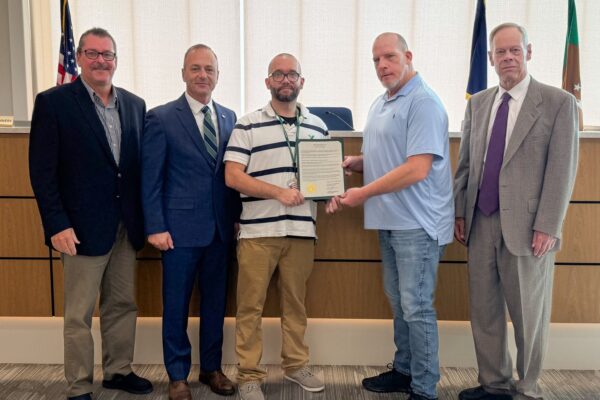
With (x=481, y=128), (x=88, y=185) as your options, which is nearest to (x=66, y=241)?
(x=88, y=185)

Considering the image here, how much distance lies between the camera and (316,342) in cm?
274

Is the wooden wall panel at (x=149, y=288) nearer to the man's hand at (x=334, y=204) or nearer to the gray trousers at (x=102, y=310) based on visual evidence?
the gray trousers at (x=102, y=310)

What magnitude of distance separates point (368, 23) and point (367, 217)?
265 centimetres

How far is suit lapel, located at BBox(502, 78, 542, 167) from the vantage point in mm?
2047

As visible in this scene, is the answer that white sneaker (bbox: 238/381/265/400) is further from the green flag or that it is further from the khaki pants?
the green flag

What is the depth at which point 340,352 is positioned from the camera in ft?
9.00

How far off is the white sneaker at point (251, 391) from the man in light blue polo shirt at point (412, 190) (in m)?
0.73

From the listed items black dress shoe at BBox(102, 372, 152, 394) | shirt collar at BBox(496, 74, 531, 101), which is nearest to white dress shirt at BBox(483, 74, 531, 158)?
shirt collar at BBox(496, 74, 531, 101)

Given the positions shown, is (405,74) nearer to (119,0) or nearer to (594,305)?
(594,305)

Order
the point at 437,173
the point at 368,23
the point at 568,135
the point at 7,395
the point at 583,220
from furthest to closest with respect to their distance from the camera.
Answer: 1. the point at 368,23
2. the point at 583,220
3. the point at 7,395
4. the point at 437,173
5. the point at 568,135

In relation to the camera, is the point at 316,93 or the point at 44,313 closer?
the point at 44,313

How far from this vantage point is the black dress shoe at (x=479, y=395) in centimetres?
227

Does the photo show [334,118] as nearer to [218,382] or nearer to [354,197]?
[354,197]


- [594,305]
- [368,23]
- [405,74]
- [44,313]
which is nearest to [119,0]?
[368,23]
